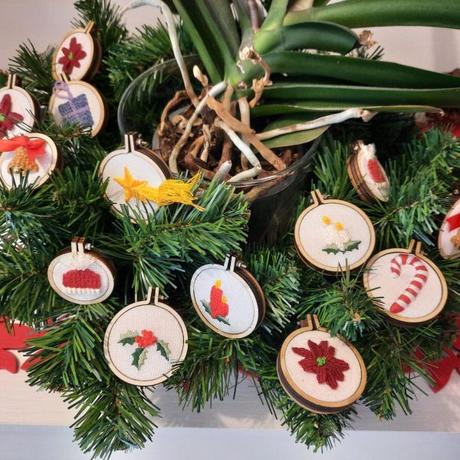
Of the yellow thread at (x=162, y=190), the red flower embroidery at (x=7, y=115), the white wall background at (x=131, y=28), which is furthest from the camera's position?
the white wall background at (x=131, y=28)

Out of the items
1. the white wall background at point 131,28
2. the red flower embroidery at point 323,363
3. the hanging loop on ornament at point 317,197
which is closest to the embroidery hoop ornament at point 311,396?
the red flower embroidery at point 323,363

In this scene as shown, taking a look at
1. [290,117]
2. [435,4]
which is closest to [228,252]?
[290,117]

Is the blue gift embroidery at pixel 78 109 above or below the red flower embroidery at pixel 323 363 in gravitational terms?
→ above

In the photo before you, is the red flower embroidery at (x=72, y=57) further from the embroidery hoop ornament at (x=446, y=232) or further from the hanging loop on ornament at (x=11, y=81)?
the embroidery hoop ornament at (x=446, y=232)

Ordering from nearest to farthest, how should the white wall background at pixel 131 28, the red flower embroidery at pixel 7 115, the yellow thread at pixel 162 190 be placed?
the yellow thread at pixel 162 190, the red flower embroidery at pixel 7 115, the white wall background at pixel 131 28

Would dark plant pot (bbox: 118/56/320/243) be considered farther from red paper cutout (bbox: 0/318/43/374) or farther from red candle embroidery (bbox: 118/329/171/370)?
red paper cutout (bbox: 0/318/43/374)
